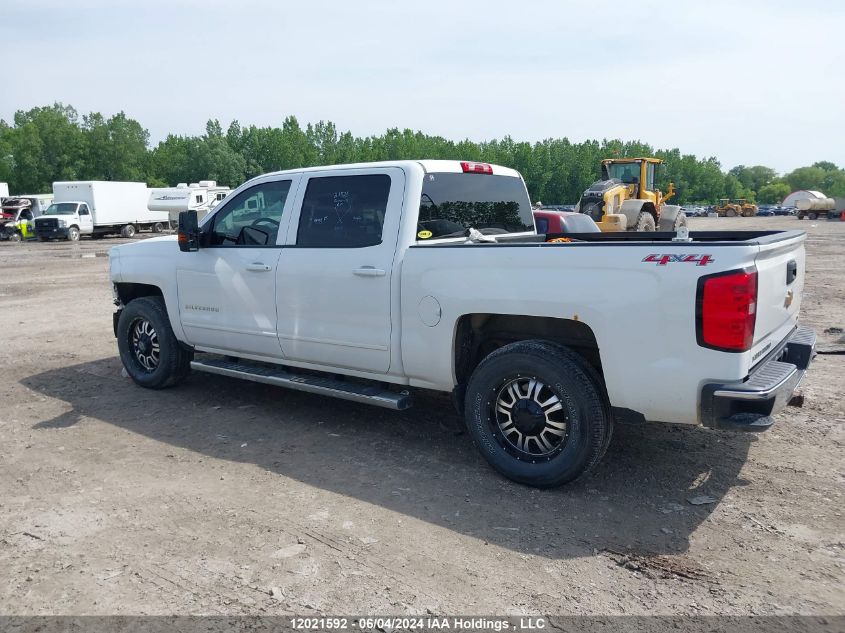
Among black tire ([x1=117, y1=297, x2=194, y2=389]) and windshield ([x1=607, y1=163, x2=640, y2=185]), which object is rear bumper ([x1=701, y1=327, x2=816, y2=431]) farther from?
windshield ([x1=607, y1=163, x2=640, y2=185])

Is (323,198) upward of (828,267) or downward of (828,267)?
upward

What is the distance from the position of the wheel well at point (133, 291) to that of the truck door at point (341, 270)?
6.90ft

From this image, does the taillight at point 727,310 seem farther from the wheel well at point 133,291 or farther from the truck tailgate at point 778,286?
the wheel well at point 133,291

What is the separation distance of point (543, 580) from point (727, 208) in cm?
9266

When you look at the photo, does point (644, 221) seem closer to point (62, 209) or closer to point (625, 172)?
point (625, 172)

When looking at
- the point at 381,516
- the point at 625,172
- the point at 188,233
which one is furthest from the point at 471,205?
the point at 625,172

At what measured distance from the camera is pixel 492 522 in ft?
12.9

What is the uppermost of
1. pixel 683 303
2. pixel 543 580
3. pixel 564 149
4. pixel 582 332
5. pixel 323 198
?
pixel 564 149

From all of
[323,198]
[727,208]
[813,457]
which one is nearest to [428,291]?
[323,198]

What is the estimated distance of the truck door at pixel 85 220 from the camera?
34.6 m


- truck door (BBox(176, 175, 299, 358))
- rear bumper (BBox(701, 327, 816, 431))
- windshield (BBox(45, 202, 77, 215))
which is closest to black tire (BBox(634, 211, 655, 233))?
truck door (BBox(176, 175, 299, 358))

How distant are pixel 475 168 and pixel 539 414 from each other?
226cm

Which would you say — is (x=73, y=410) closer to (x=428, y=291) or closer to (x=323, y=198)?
(x=323, y=198)

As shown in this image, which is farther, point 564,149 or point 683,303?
point 564,149
